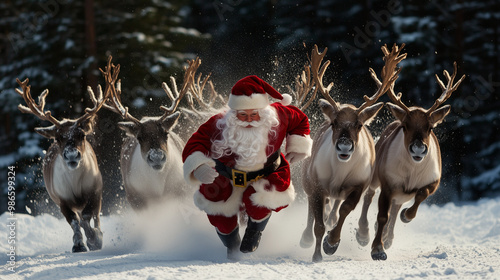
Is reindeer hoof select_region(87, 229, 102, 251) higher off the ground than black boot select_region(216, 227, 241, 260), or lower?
lower

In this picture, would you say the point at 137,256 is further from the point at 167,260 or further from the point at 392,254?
the point at 392,254

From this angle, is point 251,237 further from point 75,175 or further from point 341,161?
point 75,175

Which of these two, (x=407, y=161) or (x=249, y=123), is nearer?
(x=249, y=123)

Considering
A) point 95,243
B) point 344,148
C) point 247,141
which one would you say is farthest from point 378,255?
point 95,243

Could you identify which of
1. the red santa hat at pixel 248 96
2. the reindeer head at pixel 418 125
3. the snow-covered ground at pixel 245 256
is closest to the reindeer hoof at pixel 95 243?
the snow-covered ground at pixel 245 256

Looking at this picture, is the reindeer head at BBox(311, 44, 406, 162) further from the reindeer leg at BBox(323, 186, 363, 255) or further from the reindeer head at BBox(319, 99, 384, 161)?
the reindeer leg at BBox(323, 186, 363, 255)

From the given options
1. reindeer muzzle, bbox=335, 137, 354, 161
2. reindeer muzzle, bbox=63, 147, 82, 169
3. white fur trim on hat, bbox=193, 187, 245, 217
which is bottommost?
white fur trim on hat, bbox=193, 187, 245, 217

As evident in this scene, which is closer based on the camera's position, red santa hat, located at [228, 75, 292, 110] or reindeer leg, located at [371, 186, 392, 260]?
red santa hat, located at [228, 75, 292, 110]

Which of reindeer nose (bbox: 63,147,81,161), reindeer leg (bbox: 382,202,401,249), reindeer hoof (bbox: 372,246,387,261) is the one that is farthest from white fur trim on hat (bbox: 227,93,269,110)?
reindeer leg (bbox: 382,202,401,249)

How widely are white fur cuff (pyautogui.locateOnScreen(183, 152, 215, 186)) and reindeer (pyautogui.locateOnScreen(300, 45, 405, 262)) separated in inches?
53.7

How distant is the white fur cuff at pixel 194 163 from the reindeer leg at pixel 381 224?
2104 millimetres

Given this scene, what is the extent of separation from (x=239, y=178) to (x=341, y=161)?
1174 mm

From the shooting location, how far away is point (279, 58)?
60.0 ft

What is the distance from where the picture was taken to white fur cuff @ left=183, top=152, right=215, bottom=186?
630cm
